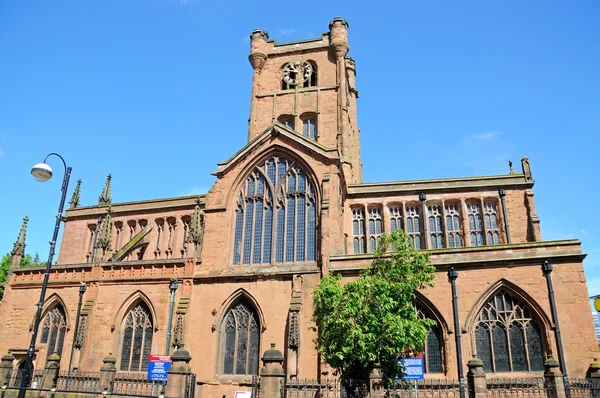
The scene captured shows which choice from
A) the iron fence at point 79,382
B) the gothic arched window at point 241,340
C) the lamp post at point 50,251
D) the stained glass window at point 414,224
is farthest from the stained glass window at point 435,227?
the lamp post at point 50,251

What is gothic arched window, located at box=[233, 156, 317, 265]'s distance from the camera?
2747 centimetres

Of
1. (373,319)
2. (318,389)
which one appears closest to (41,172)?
(373,319)

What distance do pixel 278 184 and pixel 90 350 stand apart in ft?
46.6

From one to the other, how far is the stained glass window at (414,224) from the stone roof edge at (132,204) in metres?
15.1

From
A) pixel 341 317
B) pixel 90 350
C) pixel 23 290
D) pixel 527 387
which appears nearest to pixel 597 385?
pixel 527 387

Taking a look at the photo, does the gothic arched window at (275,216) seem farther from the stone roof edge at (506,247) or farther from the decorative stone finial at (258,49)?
the decorative stone finial at (258,49)

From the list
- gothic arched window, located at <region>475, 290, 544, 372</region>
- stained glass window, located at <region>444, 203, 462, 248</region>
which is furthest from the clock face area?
gothic arched window, located at <region>475, 290, 544, 372</region>

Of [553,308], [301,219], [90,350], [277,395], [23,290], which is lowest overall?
[277,395]

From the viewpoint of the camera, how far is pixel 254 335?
25.6m

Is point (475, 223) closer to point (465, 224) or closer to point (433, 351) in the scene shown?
point (465, 224)

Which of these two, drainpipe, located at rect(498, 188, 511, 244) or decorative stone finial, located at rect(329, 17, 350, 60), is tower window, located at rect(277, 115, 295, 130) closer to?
decorative stone finial, located at rect(329, 17, 350, 60)

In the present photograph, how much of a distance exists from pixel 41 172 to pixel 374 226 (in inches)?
905

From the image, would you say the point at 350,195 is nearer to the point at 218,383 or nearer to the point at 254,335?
the point at 254,335

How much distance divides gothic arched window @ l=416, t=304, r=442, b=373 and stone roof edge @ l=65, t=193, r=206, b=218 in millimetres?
19760
